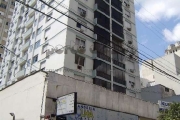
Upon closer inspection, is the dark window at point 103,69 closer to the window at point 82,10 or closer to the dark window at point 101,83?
the dark window at point 101,83

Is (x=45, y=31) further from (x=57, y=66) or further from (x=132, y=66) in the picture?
(x=132, y=66)

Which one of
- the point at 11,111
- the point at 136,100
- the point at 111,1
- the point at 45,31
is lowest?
the point at 11,111

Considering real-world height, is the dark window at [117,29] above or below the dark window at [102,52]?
above

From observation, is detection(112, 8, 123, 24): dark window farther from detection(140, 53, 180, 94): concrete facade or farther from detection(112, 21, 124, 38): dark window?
detection(140, 53, 180, 94): concrete facade

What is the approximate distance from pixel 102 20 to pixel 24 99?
21.9 meters

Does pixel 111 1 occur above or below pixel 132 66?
above

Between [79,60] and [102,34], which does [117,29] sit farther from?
[79,60]

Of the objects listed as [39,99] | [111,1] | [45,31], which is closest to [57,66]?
[45,31]

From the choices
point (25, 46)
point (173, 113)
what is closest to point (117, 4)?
point (25, 46)

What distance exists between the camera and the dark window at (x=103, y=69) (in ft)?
94.9

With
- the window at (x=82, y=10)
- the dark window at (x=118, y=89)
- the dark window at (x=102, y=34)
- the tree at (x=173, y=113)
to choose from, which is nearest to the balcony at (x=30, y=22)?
the window at (x=82, y=10)

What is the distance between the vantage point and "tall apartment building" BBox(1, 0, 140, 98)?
27.7 meters

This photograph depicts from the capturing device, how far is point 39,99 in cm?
1284

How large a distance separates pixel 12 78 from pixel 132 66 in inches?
802
